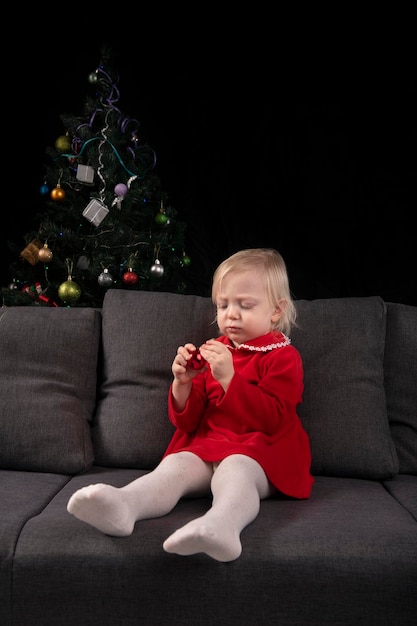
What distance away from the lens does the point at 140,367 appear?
6.64ft

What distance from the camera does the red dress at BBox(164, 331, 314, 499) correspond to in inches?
65.5

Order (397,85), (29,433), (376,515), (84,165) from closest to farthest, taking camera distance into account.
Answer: (376,515), (29,433), (84,165), (397,85)

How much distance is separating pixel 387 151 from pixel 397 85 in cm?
33

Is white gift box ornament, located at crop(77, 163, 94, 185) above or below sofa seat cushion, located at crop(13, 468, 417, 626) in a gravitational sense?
above

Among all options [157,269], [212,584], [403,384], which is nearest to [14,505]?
[212,584]

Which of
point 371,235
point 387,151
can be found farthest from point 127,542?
point 387,151

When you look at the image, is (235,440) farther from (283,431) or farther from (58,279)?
(58,279)

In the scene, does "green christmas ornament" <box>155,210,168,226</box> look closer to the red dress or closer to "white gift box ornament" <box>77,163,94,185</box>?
"white gift box ornament" <box>77,163,94,185</box>

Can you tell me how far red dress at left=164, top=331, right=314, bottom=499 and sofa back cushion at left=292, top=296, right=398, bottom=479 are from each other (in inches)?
4.3

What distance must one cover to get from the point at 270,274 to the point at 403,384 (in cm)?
58

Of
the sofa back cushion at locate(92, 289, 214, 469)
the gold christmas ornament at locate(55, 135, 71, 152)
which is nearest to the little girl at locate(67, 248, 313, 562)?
the sofa back cushion at locate(92, 289, 214, 469)

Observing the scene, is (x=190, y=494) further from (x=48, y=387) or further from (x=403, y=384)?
(x=403, y=384)

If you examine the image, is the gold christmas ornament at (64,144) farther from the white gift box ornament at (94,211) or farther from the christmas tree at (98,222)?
the white gift box ornament at (94,211)

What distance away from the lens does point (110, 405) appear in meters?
2.02
